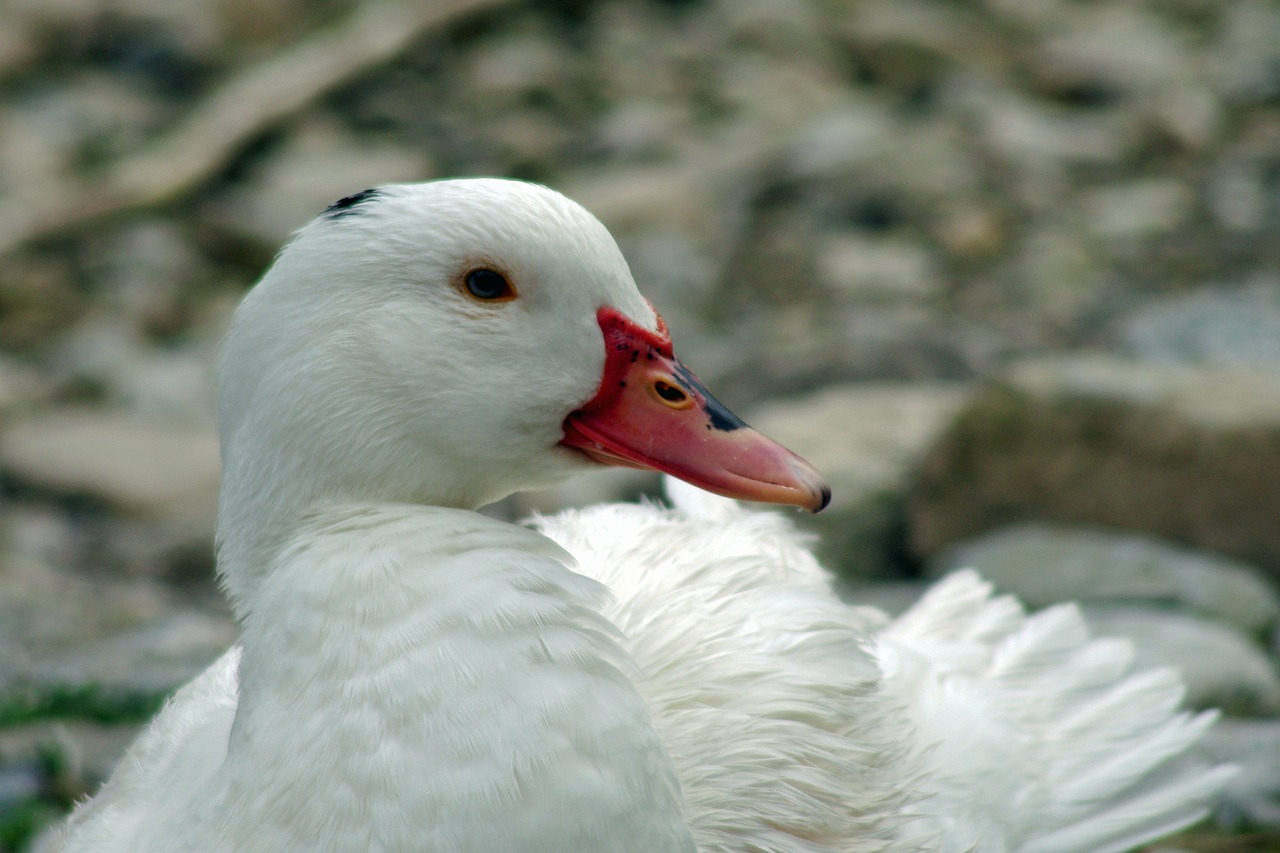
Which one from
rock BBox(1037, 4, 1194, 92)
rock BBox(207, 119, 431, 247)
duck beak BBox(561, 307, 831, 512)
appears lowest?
duck beak BBox(561, 307, 831, 512)

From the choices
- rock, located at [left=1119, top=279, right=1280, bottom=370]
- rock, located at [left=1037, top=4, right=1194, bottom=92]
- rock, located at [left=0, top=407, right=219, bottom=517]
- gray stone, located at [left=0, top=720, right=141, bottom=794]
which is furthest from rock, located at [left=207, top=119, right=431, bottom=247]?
rock, located at [left=1037, top=4, right=1194, bottom=92]

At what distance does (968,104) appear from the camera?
29.6 ft

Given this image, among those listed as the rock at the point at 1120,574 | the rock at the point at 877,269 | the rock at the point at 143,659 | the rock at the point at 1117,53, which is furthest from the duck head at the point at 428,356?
the rock at the point at 1117,53

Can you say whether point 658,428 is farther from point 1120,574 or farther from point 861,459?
point 861,459

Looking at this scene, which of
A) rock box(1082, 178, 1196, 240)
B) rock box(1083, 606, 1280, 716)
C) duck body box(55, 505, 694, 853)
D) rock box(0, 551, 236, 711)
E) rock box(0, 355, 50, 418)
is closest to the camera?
duck body box(55, 505, 694, 853)

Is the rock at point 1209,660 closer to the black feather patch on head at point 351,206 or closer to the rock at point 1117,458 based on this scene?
the rock at point 1117,458

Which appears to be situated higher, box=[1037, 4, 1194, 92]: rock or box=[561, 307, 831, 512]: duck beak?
box=[1037, 4, 1194, 92]: rock

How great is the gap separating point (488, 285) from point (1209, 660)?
8.14 ft

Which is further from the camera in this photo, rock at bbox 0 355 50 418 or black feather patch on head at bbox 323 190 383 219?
rock at bbox 0 355 50 418

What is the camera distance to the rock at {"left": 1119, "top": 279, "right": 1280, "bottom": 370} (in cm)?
577

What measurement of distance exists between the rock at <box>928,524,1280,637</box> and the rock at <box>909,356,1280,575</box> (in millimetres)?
112

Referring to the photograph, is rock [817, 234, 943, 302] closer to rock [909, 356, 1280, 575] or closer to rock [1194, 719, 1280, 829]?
rock [909, 356, 1280, 575]

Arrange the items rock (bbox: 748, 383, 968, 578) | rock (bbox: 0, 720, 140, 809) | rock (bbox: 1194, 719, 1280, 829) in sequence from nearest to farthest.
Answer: rock (bbox: 1194, 719, 1280, 829), rock (bbox: 0, 720, 140, 809), rock (bbox: 748, 383, 968, 578)

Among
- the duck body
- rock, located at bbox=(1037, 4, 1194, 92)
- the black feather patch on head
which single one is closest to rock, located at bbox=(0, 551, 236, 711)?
the duck body
